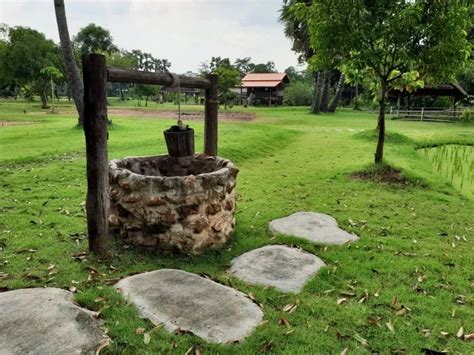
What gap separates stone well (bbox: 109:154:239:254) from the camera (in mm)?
4074

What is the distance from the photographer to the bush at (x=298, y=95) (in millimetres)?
42750

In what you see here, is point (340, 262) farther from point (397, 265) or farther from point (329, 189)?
point (329, 189)

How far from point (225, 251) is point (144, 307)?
1.50 metres

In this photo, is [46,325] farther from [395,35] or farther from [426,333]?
[395,35]

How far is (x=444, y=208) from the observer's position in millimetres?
6320

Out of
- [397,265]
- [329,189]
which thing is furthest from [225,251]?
[329,189]

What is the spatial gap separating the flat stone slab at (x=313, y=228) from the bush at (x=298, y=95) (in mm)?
38641

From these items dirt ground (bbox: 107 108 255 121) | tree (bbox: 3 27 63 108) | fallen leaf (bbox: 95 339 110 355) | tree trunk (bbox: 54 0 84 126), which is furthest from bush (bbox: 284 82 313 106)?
fallen leaf (bbox: 95 339 110 355)

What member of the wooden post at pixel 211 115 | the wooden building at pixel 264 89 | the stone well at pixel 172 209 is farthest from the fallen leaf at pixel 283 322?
the wooden building at pixel 264 89

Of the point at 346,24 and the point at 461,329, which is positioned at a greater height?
the point at 346,24

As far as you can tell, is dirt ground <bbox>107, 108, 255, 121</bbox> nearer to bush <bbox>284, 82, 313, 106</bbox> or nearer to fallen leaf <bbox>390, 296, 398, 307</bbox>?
bush <bbox>284, 82, 313, 106</bbox>

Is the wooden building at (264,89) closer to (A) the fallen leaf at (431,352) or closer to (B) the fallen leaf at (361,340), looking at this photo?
(B) the fallen leaf at (361,340)

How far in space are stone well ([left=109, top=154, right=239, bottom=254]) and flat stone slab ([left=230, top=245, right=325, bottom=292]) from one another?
19.1 inches

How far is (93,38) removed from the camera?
51.7 metres
